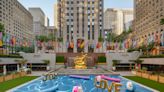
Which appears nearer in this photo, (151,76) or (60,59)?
(151,76)

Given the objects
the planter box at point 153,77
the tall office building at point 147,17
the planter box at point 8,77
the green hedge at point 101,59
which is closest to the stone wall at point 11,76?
the planter box at point 8,77

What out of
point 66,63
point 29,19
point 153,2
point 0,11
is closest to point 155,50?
point 66,63

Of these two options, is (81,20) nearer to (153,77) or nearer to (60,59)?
(60,59)

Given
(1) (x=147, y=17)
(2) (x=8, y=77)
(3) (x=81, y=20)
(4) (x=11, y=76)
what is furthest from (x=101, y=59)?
(1) (x=147, y=17)

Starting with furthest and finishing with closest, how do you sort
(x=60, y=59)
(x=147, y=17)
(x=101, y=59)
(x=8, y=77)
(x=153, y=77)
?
(x=147, y=17) < (x=101, y=59) < (x=60, y=59) < (x=8, y=77) < (x=153, y=77)

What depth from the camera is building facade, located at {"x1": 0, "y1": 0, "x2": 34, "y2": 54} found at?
13962 centimetres

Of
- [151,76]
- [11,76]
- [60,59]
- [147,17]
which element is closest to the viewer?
[151,76]

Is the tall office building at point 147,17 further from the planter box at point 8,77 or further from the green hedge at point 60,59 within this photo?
the planter box at point 8,77

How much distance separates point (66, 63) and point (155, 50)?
27.2m

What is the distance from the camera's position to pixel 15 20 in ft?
520

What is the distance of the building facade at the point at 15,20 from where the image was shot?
140 m

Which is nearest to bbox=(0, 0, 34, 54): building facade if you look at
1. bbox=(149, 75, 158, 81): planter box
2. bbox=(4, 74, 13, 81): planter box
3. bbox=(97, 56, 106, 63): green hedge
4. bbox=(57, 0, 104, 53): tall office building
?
bbox=(57, 0, 104, 53): tall office building

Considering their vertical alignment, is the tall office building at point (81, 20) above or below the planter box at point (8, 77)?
above

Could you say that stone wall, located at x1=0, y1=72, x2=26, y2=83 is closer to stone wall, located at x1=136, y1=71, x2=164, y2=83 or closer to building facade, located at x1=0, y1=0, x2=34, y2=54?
stone wall, located at x1=136, y1=71, x2=164, y2=83
